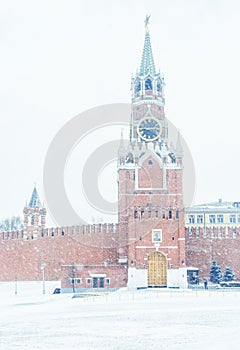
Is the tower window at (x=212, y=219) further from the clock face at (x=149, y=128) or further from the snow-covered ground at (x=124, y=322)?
the snow-covered ground at (x=124, y=322)

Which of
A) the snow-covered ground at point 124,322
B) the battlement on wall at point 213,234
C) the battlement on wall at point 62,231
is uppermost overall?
the battlement on wall at point 62,231

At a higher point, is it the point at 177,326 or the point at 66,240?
the point at 66,240

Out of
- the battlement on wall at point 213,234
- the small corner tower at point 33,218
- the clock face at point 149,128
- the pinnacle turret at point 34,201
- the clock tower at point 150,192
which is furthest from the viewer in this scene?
the pinnacle turret at point 34,201

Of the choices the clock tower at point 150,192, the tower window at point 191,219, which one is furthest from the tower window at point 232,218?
the clock tower at point 150,192

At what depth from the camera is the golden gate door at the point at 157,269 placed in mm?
40312

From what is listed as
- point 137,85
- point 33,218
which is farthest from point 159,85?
point 33,218

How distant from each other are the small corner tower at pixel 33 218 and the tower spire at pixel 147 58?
17.8m

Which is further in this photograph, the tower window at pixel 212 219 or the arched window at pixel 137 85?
the tower window at pixel 212 219

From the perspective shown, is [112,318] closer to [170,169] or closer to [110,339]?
[110,339]

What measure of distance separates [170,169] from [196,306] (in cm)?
2113

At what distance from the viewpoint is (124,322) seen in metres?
20.6

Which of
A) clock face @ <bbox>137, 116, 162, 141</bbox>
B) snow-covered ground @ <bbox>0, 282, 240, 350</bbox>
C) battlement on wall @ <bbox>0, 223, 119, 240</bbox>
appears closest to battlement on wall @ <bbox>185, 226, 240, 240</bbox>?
battlement on wall @ <bbox>0, 223, 119, 240</bbox>

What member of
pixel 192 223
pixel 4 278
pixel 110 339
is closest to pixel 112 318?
pixel 110 339

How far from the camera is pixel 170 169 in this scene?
46094 mm
